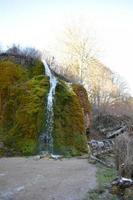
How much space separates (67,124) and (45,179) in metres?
8.04

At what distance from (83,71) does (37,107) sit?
86.2ft

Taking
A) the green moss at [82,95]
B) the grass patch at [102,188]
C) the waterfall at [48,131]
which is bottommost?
the grass patch at [102,188]

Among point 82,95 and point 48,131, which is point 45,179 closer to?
point 48,131

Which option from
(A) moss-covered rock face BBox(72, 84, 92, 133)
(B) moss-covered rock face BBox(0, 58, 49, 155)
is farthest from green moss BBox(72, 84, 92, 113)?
(B) moss-covered rock face BBox(0, 58, 49, 155)

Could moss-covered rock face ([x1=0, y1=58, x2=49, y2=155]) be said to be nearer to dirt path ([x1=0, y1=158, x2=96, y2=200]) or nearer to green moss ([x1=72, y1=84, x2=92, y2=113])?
green moss ([x1=72, y1=84, x2=92, y2=113])

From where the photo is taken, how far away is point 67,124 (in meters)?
19.5

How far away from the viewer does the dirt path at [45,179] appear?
9736mm

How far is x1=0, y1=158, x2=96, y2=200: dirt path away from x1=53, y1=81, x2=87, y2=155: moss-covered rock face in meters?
2.73

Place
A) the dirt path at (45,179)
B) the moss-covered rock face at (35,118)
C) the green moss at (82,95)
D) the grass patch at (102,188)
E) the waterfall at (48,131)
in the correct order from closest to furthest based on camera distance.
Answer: the grass patch at (102,188)
the dirt path at (45,179)
the waterfall at (48,131)
the moss-covered rock face at (35,118)
the green moss at (82,95)

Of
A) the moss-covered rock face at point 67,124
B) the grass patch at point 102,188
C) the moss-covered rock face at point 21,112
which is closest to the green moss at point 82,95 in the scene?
the moss-covered rock face at point 67,124

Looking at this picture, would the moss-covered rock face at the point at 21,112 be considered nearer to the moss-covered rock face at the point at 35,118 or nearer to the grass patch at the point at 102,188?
the moss-covered rock face at the point at 35,118

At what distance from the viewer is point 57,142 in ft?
60.8

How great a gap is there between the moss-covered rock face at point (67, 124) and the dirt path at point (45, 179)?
2.73 m

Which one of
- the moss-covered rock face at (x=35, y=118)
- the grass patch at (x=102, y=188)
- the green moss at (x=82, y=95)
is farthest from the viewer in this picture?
the green moss at (x=82, y=95)
